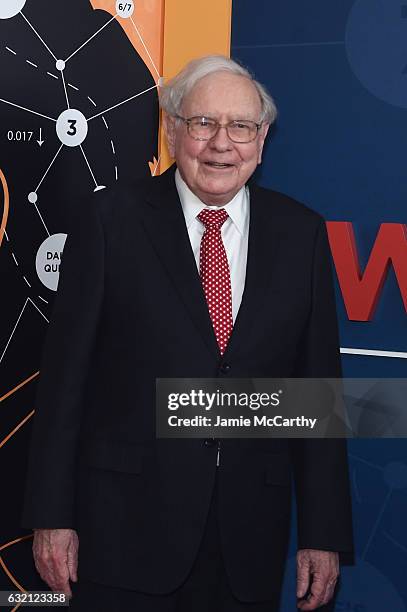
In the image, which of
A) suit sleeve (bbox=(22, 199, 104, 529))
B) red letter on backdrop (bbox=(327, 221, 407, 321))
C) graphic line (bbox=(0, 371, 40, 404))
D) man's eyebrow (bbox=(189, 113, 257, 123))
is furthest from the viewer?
graphic line (bbox=(0, 371, 40, 404))

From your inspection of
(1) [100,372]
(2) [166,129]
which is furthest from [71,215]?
(1) [100,372]

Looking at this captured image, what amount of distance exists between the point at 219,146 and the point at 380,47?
936 mm

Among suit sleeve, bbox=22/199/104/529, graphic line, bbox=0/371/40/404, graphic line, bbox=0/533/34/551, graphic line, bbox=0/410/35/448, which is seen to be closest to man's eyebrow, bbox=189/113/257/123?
suit sleeve, bbox=22/199/104/529

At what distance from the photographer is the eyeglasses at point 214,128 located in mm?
2395

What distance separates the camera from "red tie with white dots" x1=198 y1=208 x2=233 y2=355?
2328mm

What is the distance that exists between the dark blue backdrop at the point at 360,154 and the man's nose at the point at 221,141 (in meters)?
0.82

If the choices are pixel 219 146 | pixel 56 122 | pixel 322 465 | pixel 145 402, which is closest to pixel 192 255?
pixel 219 146

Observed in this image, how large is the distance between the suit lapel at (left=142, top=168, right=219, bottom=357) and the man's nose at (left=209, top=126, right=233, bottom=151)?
0.17m

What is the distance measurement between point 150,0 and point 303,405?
5.26 feet

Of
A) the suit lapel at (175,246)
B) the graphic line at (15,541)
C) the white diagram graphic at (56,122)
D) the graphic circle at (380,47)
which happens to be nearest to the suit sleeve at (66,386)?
the suit lapel at (175,246)

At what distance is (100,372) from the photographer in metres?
2.36

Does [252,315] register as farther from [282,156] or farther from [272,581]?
[282,156]

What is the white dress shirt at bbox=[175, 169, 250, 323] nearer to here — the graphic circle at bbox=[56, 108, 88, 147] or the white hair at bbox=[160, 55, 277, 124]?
the white hair at bbox=[160, 55, 277, 124]

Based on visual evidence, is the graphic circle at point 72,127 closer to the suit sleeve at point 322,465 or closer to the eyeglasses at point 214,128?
the eyeglasses at point 214,128
